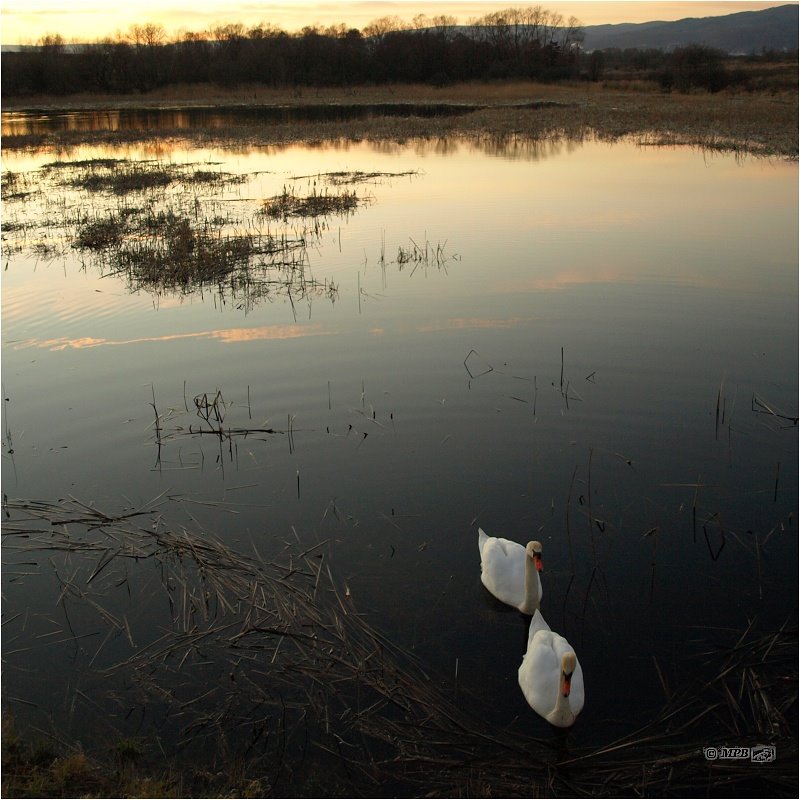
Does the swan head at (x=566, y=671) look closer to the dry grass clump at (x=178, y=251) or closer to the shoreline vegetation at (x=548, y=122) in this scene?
the dry grass clump at (x=178, y=251)

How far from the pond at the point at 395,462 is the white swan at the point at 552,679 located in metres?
0.13

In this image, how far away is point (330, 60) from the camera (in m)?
86.9

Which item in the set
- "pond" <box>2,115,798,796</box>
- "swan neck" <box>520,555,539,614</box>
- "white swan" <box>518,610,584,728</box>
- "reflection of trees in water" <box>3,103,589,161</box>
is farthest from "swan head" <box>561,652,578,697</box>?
"reflection of trees in water" <box>3,103,589,161</box>

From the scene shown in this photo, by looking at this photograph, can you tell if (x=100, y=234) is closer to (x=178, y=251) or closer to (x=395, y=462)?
(x=178, y=251)

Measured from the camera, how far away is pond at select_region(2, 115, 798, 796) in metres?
5.69

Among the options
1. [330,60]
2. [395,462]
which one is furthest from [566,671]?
[330,60]

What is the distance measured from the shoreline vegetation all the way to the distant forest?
11475 millimetres

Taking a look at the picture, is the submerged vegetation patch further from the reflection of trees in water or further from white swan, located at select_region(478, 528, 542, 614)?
white swan, located at select_region(478, 528, 542, 614)

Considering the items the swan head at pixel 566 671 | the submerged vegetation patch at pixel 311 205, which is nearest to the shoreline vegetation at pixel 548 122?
Answer: the submerged vegetation patch at pixel 311 205

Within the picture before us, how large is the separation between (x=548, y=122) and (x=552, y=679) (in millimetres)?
42132

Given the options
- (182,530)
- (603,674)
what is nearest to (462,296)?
(182,530)

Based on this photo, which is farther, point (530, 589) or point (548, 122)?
point (548, 122)

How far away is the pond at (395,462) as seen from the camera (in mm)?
5688

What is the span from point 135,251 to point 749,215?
14.2 meters
